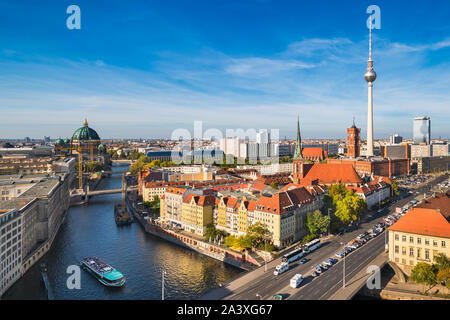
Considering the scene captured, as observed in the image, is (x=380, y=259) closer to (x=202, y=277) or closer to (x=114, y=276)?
(x=202, y=277)

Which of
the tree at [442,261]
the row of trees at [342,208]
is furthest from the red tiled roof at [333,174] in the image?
the tree at [442,261]

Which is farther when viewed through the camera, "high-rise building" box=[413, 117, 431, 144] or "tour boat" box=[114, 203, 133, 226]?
"high-rise building" box=[413, 117, 431, 144]

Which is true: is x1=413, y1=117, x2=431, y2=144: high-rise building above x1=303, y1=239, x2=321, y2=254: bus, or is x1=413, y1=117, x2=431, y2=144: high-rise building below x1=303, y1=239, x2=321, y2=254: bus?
above

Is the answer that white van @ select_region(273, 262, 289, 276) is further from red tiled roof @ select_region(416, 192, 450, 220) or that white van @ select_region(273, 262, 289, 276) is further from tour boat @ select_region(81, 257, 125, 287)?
red tiled roof @ select_region(416, 192, 450, 220)

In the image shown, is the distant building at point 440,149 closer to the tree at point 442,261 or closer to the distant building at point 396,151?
the distant building at point 396,151

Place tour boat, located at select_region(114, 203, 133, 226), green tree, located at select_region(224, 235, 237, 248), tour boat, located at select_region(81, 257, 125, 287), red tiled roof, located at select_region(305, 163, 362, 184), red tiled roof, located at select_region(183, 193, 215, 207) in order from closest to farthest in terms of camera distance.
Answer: tour boat, located at select_region(81, 257, 125, 287) < green tree, located at select_region(224, 235, 237, 248) < red tiled roof, located at select_region(183, 193, 215, 207) < tour boat, located at select_region(114, 203, 133, 226) < red tiled roof, located at select_region(305, 163, 362, 184)

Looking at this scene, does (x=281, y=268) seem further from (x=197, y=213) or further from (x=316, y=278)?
(x=197, y=213)

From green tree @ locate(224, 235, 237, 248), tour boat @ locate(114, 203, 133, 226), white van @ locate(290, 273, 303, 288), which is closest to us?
white van @ locate(290, 273, 303, 288)

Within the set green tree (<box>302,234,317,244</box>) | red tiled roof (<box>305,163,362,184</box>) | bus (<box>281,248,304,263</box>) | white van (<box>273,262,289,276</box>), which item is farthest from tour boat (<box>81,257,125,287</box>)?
red tiled roof (<box>305,163,362,184</box>)
